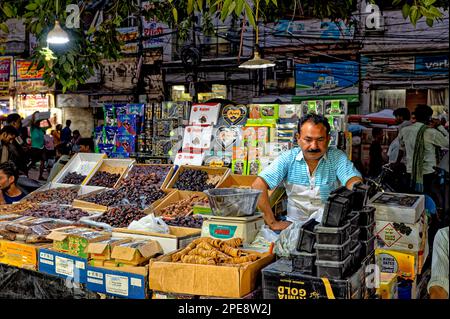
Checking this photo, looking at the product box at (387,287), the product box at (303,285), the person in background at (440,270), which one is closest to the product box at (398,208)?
the product box at (387,287)

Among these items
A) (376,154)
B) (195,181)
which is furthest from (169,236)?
(376,154)

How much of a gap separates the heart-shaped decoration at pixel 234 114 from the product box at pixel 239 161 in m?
0.53

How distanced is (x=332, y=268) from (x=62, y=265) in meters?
1.99

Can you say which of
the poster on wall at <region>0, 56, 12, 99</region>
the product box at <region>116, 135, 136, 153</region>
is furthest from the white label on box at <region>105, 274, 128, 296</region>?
the poster on wall at <region>0, 56, 12, 99</region>

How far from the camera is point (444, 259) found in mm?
Answer: 2514

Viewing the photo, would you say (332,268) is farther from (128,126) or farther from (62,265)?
(128,126)

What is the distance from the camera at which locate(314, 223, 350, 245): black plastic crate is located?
236cm

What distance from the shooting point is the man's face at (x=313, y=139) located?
3.72m

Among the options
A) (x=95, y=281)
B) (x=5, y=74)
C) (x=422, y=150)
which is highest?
(x=5, y=74)

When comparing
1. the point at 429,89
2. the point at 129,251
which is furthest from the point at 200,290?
the point at 429,89

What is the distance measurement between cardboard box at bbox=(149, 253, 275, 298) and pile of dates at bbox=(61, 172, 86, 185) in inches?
141

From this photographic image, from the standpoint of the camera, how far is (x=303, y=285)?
7.84 feet
